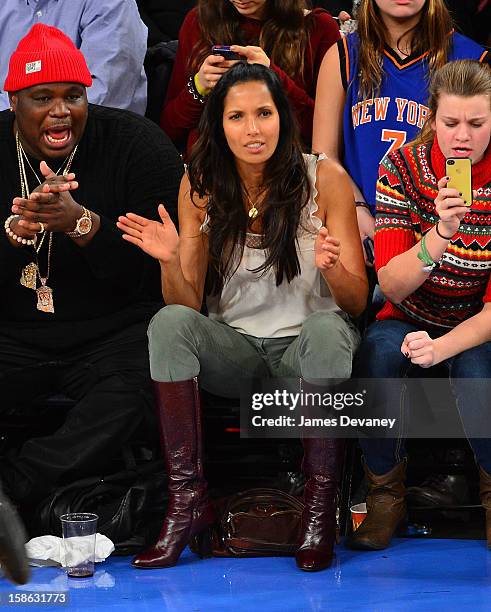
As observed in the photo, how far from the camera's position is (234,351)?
3469 millimetres

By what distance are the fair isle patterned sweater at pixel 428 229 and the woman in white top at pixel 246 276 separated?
119mm

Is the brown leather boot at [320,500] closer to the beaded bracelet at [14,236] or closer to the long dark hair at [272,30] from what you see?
the beaded bracelet at [14,236]

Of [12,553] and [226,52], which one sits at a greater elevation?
[226,52]

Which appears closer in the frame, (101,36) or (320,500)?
(320,500)

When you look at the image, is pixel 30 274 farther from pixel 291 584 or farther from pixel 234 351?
pixel 291 584

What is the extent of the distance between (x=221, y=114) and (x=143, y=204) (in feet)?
1.40

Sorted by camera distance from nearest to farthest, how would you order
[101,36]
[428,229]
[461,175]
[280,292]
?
[461,175]
[428,229]
[280,292]
[101,36]

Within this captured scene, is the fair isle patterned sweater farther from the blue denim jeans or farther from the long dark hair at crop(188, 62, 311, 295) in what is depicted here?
the long dark hair at crop(188, 62, 311, 295)

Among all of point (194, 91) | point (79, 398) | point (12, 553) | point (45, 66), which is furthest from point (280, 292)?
point (12, 553)

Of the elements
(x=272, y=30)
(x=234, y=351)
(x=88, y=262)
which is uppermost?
(x=272, y=30)

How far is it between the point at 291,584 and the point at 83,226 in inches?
50.0

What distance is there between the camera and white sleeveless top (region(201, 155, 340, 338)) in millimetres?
3564

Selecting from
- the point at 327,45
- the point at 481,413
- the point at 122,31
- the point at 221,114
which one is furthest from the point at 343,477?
the point at 122,31

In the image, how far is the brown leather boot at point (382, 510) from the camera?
3.38 metres
